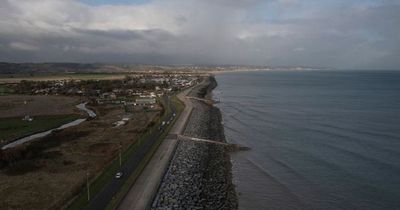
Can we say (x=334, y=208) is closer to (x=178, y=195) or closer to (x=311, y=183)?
(x=311, y=183)

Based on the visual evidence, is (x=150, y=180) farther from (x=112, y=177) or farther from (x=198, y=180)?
(x=198, y=180)

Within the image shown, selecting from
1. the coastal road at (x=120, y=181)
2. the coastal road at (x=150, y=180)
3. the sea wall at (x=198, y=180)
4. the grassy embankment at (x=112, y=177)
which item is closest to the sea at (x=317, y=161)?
the sea wall at (x=198, y=180)

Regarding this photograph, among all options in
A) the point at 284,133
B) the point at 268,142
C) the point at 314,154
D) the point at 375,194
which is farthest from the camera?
the point at 284,133

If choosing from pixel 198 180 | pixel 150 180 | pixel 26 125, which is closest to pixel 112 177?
pixel 150 180

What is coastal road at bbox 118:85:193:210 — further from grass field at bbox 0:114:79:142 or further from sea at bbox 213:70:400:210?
grass field at bbox 0:114:79:142

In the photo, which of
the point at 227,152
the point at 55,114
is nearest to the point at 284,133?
the point at 227,152

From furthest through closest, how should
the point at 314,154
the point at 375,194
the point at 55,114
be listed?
the point at 55,114
the point at 314,154
the point at 375,194
